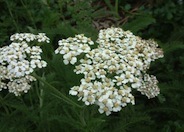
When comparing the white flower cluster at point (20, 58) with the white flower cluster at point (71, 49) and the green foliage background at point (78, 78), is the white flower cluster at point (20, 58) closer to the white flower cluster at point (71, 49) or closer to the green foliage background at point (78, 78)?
the white flower cluster at point (71, 49)

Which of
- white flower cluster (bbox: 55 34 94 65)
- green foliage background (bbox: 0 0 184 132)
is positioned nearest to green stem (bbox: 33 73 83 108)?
green foliage background (bbox: 0 0 184 132)

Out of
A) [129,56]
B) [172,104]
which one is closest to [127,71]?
[129,56]

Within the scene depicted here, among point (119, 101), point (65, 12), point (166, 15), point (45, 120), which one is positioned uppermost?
point (65, 12)

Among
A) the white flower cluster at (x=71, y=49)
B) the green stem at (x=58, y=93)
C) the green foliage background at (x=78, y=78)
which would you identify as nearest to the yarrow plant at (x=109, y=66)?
the white flower cluster at (x=71, y=49)

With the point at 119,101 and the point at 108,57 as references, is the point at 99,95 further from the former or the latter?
the point at 108,57

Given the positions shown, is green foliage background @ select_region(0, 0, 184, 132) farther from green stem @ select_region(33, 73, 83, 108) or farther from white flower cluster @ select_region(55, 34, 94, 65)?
white flower cluster @ select_region(55, 34, 94, 65)
